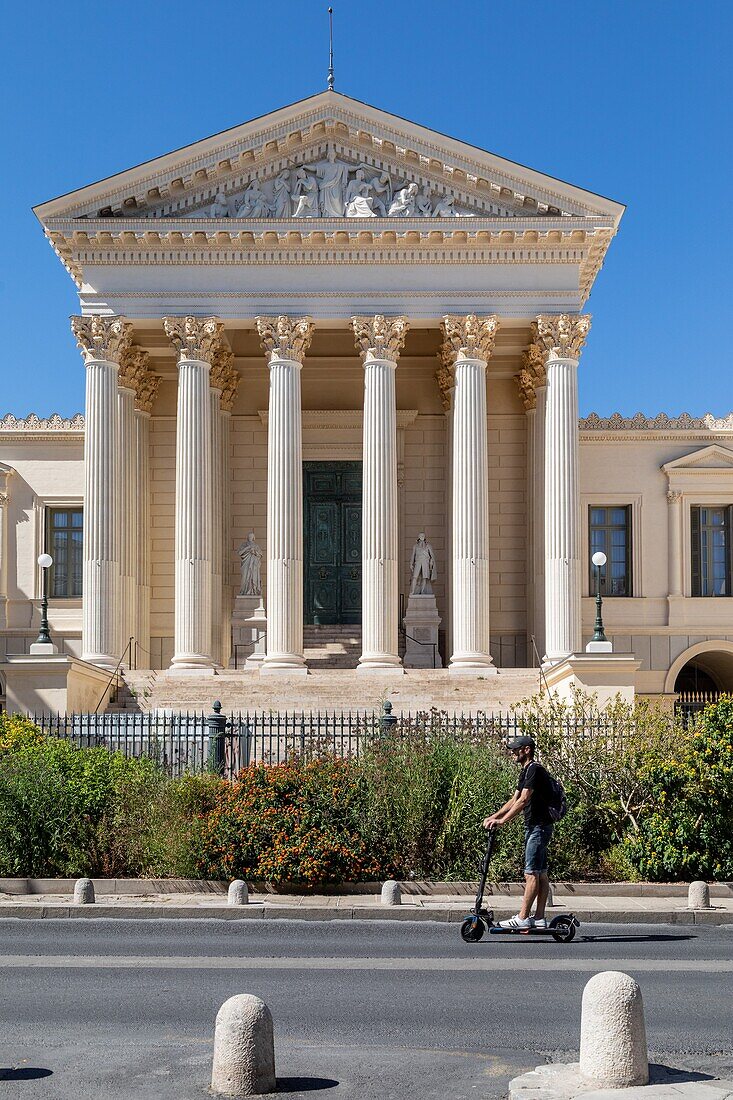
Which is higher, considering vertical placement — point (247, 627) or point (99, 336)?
point (99, 336)

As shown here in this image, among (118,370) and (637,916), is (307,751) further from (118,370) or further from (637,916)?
(118,370)

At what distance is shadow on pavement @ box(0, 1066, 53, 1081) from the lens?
8.76m

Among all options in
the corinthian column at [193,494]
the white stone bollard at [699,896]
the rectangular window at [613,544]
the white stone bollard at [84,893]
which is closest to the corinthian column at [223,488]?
the corinthian column at [193,494]

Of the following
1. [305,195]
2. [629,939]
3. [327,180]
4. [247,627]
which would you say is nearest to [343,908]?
[629,939]

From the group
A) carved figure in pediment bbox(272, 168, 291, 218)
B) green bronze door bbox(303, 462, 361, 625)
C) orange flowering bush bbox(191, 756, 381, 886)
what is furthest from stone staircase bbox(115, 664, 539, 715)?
orange flowering bush bbox(191, 756, 381, 886)

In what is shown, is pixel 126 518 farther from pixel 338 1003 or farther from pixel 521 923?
pixel 338 1003

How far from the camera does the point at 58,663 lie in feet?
101

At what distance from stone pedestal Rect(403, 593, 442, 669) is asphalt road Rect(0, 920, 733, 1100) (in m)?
23.7

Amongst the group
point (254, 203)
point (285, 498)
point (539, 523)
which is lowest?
point (539, 523)

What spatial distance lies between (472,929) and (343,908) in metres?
3.02

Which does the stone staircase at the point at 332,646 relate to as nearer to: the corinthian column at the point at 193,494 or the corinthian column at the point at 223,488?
the corinthian column at the point at 223,488

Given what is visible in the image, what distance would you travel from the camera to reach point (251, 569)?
41031mm

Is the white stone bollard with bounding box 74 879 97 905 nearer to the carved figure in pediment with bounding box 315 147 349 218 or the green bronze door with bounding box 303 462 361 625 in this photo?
the carved figure in pediment with bounding box 315 147 349 218

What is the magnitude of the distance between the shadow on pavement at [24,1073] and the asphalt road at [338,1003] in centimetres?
1
